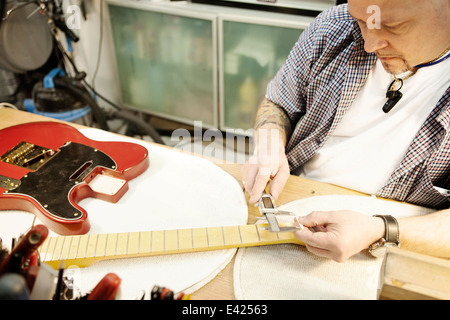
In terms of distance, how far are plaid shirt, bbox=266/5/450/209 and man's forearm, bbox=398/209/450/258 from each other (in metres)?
0.13

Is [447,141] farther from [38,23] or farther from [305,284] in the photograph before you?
[38,23]

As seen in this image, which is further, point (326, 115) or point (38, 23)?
point (38, 23)

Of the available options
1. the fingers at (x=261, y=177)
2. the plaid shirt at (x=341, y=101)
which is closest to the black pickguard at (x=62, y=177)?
the fingers at (x=261, y=177)

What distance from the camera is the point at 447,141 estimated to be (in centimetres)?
83

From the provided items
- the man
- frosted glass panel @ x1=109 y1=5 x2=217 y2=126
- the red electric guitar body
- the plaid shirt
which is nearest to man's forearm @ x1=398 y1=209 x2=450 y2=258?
the man

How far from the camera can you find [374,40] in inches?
29.2

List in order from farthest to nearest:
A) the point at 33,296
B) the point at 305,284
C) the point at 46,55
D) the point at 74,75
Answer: the point at 74,75 → the point at 46,55 → the point at 305,284 → the point at 33,296

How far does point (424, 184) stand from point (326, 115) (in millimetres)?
311

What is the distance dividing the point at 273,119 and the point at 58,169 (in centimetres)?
63

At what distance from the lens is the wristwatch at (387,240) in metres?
0.72

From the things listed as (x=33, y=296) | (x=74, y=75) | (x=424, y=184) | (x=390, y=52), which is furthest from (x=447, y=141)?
(x=74, y=75)

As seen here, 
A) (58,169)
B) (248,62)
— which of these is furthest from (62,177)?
(248,62)

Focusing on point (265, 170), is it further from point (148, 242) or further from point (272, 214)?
point (148, 242)
